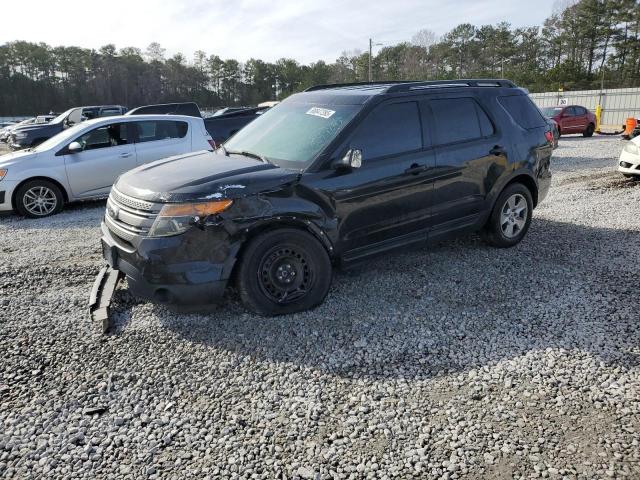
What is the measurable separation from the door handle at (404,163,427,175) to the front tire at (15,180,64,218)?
259 inches

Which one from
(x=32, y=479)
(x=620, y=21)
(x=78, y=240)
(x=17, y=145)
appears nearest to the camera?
(x=32, y=479)

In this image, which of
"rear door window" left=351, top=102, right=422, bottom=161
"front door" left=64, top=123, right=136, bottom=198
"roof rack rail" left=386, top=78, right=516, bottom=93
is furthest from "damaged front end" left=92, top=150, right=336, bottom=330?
"front door" left=64, top=123, right=136, bottom=198

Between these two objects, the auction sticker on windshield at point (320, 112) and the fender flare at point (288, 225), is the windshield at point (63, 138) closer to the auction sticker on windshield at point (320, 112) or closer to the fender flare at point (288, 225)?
the auction sticker on windshield at point (320, 112)

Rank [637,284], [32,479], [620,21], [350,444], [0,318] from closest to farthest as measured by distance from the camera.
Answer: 1. [32,479]
2. [350,444]
3. [0,318]
4. [637,284]
5. [620,21]

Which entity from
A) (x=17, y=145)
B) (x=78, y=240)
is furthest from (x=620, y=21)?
(x=78, y=240)

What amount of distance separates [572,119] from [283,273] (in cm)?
2144

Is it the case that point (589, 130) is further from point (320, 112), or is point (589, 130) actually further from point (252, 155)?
point (252, 155)

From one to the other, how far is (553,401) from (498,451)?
63cm

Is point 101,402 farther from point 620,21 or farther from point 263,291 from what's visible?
point 620,21

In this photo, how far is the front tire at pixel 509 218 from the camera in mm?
5395

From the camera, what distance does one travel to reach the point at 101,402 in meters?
2.96

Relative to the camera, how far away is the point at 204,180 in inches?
148

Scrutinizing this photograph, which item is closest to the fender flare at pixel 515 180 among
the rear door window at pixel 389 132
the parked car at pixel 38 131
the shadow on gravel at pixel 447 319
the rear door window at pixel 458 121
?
the rear door window at pixel 458 121

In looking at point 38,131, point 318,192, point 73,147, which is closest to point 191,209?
point 318,192
